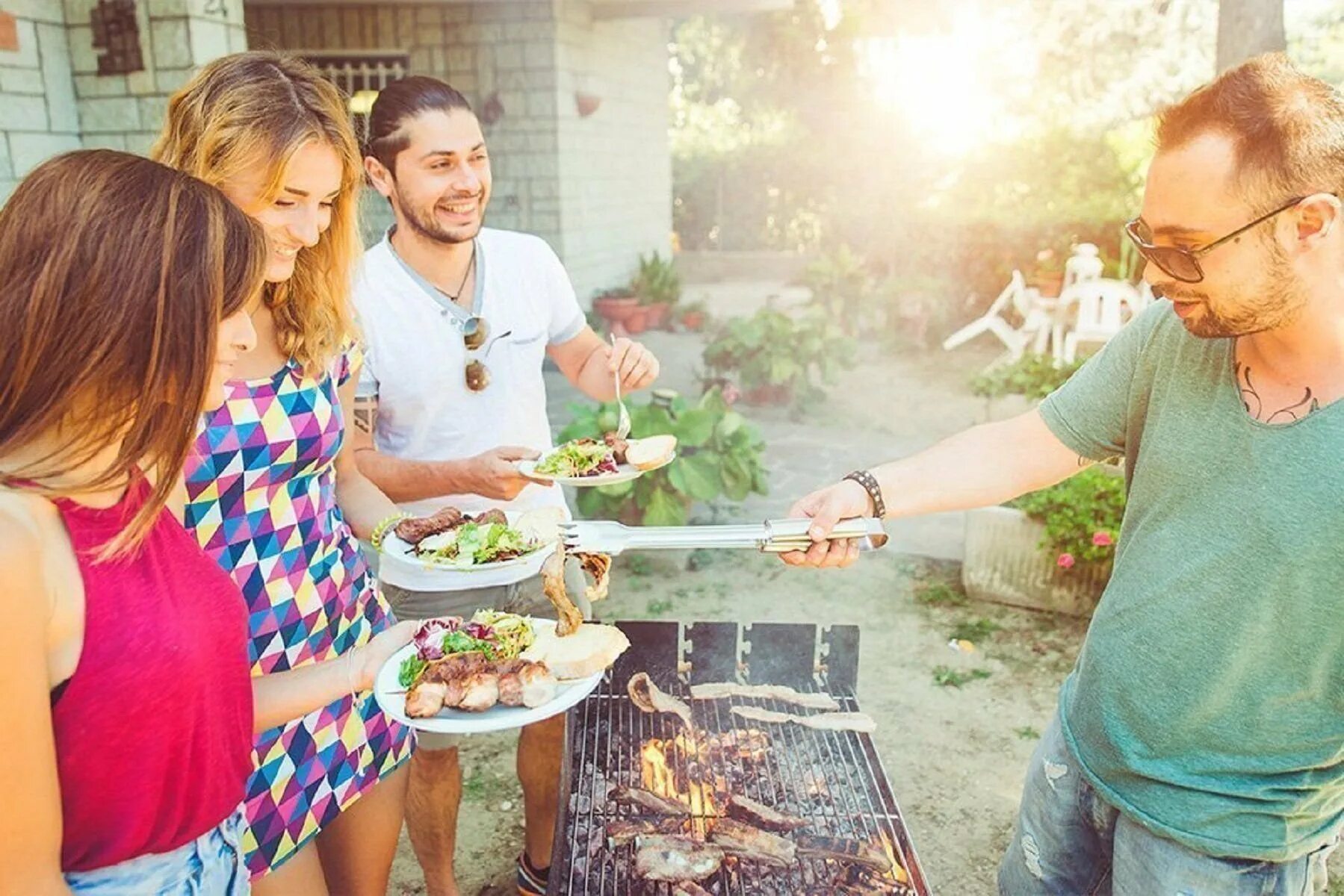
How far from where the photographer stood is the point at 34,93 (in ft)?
18.1

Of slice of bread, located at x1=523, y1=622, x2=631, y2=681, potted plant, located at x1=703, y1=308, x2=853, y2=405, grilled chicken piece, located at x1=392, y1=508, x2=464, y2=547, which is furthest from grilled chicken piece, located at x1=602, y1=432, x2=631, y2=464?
potted plant, located at x1=703, y1=308, x2=853, y2=405

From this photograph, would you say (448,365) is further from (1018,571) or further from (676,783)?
(1018,571)

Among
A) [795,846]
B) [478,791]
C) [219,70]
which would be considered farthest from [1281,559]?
[478,791]

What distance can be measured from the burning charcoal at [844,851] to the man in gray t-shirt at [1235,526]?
64 centimetres

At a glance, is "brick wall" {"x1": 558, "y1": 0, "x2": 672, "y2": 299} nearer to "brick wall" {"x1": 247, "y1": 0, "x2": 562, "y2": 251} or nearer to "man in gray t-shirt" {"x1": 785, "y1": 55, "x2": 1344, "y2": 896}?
"brick wall" {"x1": 247, "y1": 0, "x2": 562, "y2": 251}

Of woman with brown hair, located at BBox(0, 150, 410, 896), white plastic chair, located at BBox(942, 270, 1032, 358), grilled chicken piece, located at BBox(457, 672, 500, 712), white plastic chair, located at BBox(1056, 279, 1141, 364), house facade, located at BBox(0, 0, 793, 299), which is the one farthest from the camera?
white plastic chair, located at BBox(942, 270, 1032, 358)

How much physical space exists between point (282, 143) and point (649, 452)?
1410 millimetres

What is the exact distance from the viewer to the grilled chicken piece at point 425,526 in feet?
8.74

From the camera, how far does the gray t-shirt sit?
5.75 ft

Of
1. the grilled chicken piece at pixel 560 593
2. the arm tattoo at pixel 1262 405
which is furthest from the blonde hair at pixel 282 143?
the arm tattoo at pixel 1262 405

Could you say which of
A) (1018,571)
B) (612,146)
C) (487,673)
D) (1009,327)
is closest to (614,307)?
(612,146)

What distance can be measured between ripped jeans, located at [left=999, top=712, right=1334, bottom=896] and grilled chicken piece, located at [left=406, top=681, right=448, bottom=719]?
139 centimetres

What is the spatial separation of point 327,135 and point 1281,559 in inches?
87.6

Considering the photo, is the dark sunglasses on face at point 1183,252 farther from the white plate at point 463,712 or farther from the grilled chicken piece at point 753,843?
the grilled chicken piece at point 753,843
